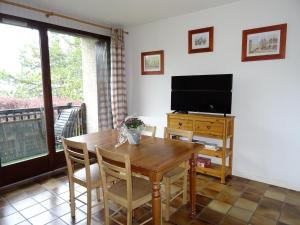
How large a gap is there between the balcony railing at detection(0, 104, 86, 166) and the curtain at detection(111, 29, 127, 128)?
0.90 meters

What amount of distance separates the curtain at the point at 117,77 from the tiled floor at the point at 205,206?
166 cm

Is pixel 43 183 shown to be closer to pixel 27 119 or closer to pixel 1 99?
pixel 27 119

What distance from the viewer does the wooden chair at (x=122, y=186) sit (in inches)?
65.9

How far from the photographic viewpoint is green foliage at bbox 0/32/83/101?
10.2 ft

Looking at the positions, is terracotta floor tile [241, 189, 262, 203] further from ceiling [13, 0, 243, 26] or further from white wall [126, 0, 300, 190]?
ceiling [13, 0, 243, 26]

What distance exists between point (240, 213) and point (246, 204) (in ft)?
0.72

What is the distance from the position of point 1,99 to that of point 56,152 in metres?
1.13

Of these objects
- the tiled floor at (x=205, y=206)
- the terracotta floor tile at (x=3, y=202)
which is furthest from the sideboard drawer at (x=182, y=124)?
the terracotta floor tile at (x=3, y=202)

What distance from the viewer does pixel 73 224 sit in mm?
2150

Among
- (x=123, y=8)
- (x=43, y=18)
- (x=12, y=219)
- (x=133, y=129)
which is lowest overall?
(x=12, y=219)

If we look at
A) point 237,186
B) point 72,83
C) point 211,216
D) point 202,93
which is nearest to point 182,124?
point 202,93

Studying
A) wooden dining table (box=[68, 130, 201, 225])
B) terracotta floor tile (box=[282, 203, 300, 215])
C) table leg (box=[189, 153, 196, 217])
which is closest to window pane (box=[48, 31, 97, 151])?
wooden dining table (box=[68, 130, 201, 225])

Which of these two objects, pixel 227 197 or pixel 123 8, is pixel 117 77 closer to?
pixel 123 8

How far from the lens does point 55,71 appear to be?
3.48 meters
